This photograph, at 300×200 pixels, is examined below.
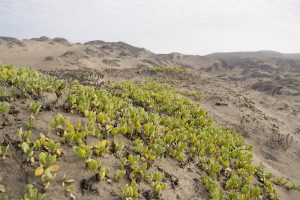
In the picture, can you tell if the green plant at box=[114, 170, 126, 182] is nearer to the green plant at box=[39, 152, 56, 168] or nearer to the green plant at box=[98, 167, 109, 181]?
the green plant at box=[98, 167, 109, 181]

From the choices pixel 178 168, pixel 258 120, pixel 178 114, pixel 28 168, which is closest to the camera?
pixel 28 168

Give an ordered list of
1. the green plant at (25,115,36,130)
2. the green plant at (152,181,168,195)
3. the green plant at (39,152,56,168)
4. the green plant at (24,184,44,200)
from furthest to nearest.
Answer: the green plant at (25,115,36,130) < the green plant at (152,181,168,195) < the green plant at (39,152,56,168) < the green plant at (24,184,44,200)

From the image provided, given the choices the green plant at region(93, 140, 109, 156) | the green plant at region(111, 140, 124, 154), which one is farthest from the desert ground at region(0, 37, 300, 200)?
the green plant at region(111, 140, 124, 154)

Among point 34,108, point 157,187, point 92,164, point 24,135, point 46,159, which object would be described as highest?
point 34,108

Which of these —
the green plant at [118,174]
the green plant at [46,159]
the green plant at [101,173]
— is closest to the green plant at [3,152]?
the green plant at [46,159]

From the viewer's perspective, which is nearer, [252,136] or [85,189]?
[85,189]

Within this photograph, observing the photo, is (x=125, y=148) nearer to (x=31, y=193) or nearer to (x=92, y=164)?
(x=92, y=164)

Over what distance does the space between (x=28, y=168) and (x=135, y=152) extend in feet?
7.09

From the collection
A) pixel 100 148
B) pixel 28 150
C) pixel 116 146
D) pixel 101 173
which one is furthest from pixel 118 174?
pixel 28 150

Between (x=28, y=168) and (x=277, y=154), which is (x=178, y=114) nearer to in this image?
(x=277, y=154)

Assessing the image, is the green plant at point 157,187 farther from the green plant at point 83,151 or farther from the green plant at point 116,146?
the green plant at point 83,151

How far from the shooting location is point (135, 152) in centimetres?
672

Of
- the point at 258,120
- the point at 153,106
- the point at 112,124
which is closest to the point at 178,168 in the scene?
the point at 112,124

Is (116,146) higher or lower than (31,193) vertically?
higher
